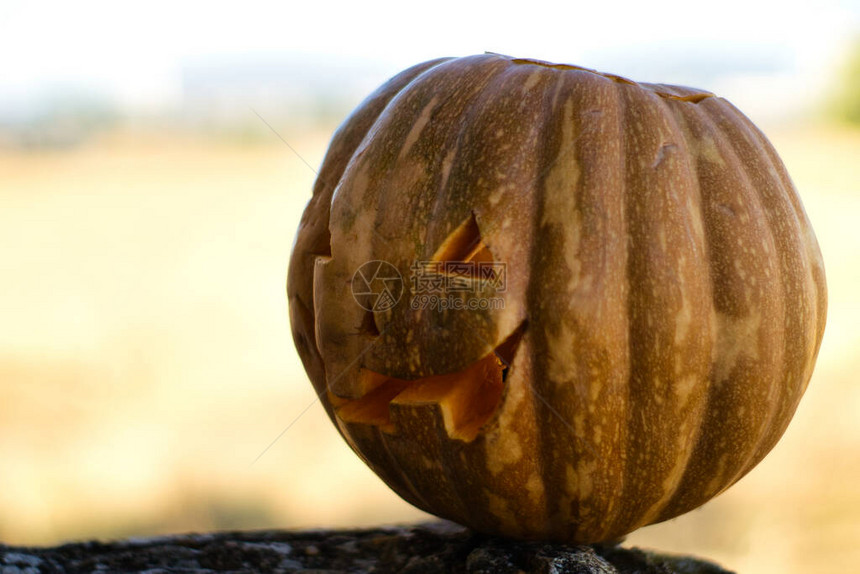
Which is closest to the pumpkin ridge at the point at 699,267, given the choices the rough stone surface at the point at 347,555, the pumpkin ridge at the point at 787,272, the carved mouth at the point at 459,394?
the pumpkin ridge at the point at 787,272

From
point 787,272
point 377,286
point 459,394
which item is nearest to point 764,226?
point 787,272

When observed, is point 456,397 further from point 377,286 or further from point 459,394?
point 377,286

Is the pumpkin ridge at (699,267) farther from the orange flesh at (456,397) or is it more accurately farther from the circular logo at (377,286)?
the circular logo at (377,286)

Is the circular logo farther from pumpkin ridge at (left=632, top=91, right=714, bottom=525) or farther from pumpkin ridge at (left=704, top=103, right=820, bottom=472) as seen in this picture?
pumpkin ridge at (left=704, top=103, right=820, bottom=472)

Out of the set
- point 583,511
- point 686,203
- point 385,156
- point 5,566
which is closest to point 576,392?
point 583,511

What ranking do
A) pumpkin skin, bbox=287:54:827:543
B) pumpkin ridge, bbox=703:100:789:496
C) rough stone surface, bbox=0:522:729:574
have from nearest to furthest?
1. pumpkin skin, bbox=287:54:827:543
2. pumpkin ridge, bbox=703:100:789:496
3. rough stone surface, bbox=0:522:729:574

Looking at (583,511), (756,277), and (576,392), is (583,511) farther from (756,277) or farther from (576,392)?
(756,277)

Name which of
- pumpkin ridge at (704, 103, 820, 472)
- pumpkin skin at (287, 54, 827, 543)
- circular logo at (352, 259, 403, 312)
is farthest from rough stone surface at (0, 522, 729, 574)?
circular logo at (352, 259, 403, 312)
